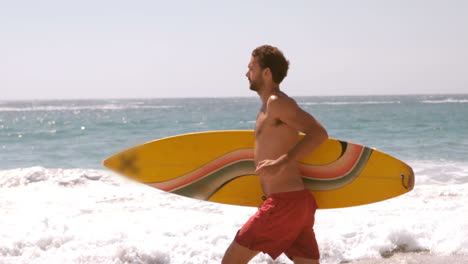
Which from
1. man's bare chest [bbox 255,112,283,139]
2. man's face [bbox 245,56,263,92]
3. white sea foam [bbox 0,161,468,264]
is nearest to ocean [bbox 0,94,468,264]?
white sea foam [bbox 0,161,468,264]

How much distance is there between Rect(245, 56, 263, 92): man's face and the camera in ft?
8.24

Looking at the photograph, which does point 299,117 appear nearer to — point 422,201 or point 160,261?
point 160,261

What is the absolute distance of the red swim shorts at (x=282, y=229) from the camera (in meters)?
2.43

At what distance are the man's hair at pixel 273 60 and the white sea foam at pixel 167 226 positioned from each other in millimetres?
2018

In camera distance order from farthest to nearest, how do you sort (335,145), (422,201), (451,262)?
(422,201) < (451,262) < (335,145)

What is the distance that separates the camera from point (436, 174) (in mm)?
8688

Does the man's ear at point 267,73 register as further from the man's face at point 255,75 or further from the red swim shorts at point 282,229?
the red swim shorts at point 282,229

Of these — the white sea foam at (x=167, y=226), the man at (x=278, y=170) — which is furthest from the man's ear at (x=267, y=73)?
the white sea foam at (x=167, y=226)

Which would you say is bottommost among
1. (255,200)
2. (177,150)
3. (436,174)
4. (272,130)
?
(436,174)

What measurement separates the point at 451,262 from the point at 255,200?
5.83ft

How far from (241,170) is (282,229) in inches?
30.7

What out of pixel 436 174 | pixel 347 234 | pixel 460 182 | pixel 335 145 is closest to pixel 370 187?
pixel 335 145

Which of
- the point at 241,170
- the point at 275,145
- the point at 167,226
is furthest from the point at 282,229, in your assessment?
the point at 167,226

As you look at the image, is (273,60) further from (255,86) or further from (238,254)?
(238,254)
